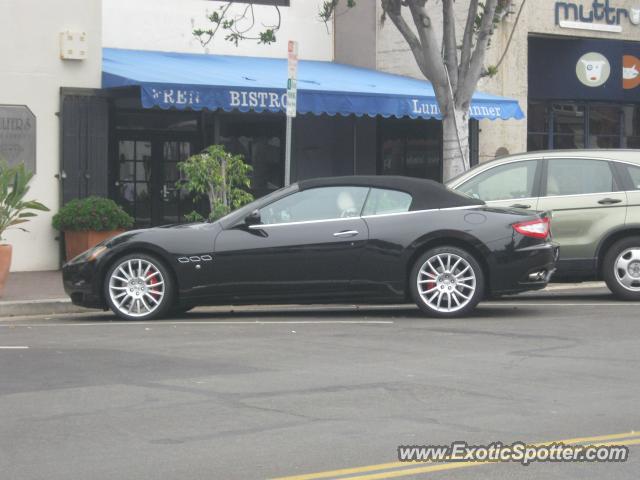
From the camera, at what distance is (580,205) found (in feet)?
46.7

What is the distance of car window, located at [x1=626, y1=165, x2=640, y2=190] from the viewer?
1421cm

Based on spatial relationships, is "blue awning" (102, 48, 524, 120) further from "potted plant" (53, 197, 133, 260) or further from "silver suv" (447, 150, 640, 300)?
"silver suv" (447, 150, 640, 300)

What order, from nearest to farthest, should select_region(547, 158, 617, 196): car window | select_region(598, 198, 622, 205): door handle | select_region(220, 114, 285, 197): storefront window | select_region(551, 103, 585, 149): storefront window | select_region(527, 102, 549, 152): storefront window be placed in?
select_region(598, 198, 622, 205): door handle → select_region(547, 158, 617, 196): car window → select_region(220, 114, 285, 197): storefront window → select_region(527, 102, 549, 152): storefront window → select_region(551, 103, 585, 149): storefront window

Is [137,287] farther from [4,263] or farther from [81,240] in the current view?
[81,240]

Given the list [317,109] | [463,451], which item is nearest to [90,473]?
[463,451]

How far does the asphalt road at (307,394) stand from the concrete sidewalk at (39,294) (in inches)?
58.2

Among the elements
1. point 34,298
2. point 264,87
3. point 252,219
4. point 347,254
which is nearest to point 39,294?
point 34,298

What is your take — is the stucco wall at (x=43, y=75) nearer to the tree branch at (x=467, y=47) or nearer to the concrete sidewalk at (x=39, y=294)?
the concrete sidewalk at (x=39, y=294)

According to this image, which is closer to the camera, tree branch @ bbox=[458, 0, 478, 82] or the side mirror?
the side mirror

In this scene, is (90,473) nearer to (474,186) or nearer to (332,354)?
(332,354)

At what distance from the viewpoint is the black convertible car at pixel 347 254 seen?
12.4 meters

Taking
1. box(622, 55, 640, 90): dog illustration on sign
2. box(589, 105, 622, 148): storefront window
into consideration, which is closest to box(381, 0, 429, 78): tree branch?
box(622, 55, 640, 90): dog illustration on sign

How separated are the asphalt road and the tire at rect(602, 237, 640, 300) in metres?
1.54

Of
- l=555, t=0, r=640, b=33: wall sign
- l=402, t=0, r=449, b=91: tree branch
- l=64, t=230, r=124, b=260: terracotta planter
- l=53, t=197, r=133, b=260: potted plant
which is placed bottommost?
l=64, t=230, r=124, b=260: terracotta planter
